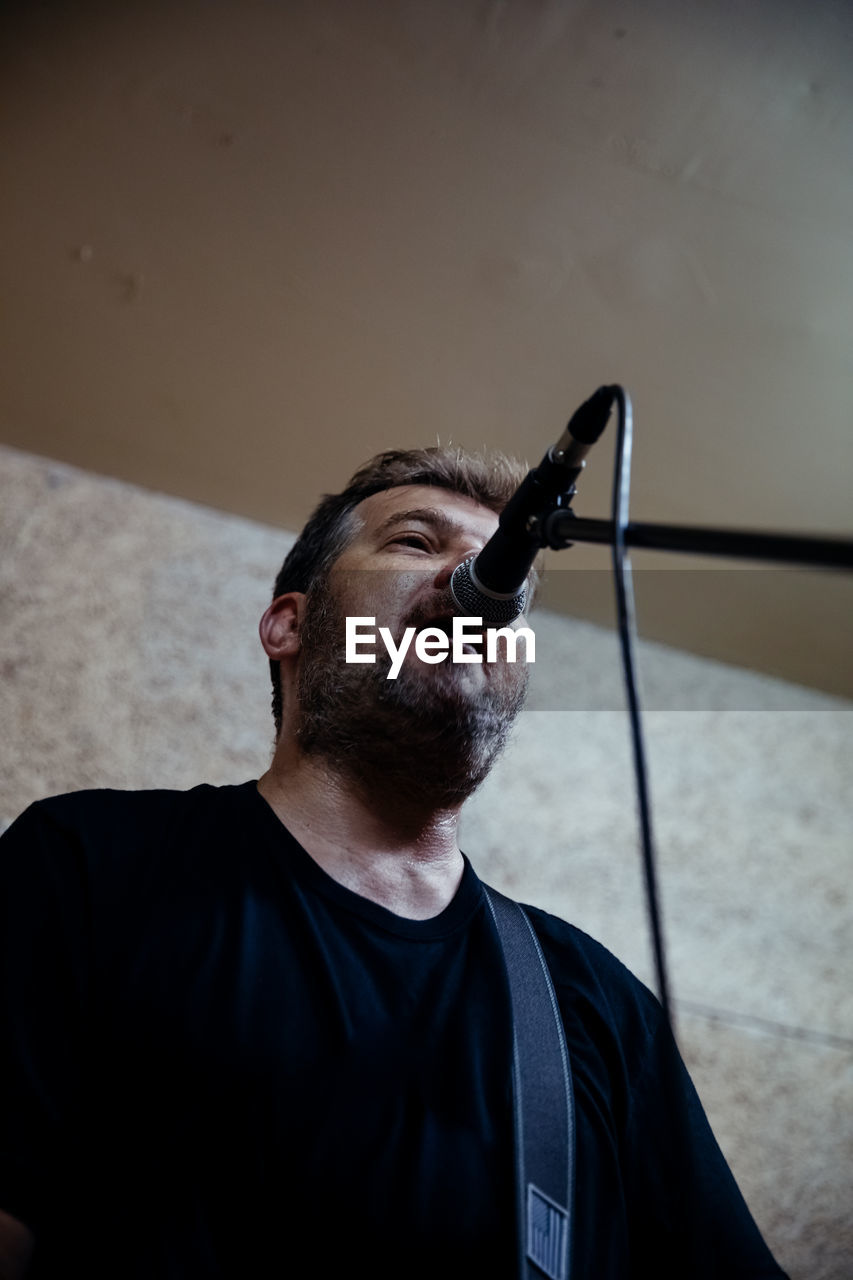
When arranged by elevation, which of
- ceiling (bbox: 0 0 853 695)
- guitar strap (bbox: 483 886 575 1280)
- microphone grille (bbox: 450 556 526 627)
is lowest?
guitar strap (bbox: 483 886 575 1280)

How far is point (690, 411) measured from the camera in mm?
1868

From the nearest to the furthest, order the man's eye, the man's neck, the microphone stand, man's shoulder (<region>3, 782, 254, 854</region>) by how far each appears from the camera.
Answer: the microphone stand → man's shoulder (<region>3, 782, 254, 854</region>) → the man's neck → the man's eye

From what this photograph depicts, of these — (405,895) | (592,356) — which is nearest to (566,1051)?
(405,895)

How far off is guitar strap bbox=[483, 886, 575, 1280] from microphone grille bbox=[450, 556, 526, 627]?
0.48 meters

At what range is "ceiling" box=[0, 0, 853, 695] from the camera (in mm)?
1386

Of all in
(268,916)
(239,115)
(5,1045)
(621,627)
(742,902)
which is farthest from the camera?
(742,902)

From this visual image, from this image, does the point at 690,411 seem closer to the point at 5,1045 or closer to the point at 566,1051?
the point at 566,1051

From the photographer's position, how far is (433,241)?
164cm

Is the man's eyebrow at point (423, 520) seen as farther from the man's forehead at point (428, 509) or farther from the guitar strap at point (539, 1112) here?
the guitar strap at point (539, 1112)

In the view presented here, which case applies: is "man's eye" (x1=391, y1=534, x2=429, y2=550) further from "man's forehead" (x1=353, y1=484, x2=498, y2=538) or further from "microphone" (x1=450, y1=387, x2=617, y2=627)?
"microphone" (x1=450, y1=387, x2=617, y2=627)

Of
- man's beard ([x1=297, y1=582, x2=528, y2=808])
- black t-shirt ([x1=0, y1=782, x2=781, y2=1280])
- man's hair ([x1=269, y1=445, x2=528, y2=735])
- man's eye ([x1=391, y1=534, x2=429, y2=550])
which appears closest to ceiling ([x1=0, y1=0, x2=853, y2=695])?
man's hair ([x1=269, y1=445, x2=528, y2=735])

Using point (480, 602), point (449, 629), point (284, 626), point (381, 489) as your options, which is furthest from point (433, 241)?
point (480, 602)

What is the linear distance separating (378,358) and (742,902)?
1.47 metres

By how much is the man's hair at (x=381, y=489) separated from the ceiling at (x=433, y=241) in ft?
1.28
